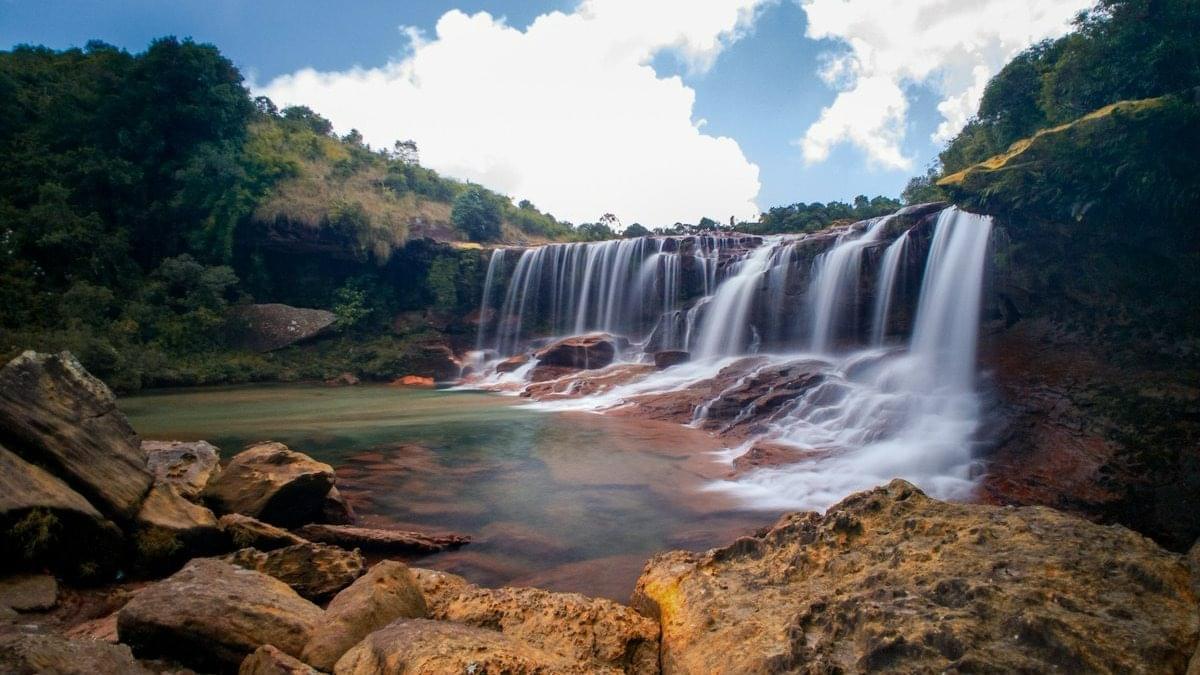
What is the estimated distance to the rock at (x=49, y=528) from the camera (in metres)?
3.65

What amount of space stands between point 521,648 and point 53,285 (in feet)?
88.9

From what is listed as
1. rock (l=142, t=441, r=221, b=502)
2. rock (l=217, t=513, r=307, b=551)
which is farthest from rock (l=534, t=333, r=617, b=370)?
rock (l=217, t=513, r=307, b=551)

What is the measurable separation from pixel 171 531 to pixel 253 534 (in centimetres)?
59

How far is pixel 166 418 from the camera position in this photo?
12.9 meters

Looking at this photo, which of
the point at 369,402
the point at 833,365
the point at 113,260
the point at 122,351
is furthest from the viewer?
the point at 113,260

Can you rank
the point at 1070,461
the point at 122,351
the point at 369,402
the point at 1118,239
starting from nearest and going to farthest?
the point at 1070,461
the point at 1118,239
the point at 369,402
the point at 122,351

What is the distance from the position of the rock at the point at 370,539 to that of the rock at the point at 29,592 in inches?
75.3

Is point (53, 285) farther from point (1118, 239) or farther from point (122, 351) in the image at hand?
point (1118, 239)

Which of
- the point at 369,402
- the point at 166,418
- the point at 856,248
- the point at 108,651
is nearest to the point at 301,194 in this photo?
the point at 369,402

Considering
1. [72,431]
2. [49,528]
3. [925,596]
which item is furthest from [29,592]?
[925,596]

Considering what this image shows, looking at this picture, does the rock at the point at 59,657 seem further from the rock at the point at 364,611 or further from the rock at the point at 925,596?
the rock at the point at 925,596

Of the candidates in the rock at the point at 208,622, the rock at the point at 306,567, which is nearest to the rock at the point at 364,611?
the rock at the point at 208,622

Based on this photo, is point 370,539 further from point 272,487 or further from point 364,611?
point 364,611

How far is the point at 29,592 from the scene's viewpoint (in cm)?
361
